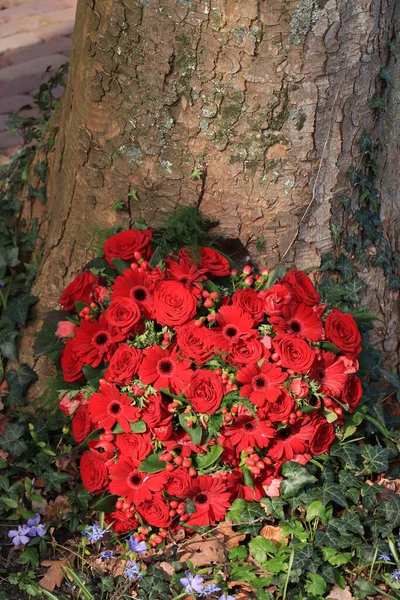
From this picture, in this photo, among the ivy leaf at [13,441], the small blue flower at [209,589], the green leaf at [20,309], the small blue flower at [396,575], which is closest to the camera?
the small blue flower at [209,589]

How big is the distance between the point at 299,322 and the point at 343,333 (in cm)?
15

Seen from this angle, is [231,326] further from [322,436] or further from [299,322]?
[322,436]

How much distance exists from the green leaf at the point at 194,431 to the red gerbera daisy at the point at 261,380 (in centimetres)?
18

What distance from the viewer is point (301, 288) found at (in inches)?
109

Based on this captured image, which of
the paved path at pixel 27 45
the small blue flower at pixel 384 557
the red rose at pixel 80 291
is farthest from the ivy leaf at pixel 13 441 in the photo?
the paved path at pixel 27 45

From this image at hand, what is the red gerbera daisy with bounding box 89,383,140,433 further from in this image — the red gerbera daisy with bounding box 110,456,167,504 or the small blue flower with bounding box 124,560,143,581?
the small blue flower with bounding box 124,560,143,581

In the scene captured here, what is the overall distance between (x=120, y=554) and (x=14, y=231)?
1607 millimetres

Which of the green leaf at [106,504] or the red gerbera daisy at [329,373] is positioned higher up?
the red gerbera daisy at [329,373]

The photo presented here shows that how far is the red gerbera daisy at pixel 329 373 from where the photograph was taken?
8.87ft

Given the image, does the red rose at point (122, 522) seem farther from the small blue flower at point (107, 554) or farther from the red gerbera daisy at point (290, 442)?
the red gerbera daisy at point (290, 442)

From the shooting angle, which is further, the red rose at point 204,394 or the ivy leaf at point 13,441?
the ivy leaf at point 13,441

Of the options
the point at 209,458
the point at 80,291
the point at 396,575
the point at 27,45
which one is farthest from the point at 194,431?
the point at 27,45

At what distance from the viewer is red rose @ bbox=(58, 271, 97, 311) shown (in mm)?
2900

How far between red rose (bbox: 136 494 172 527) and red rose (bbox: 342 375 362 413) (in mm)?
685
